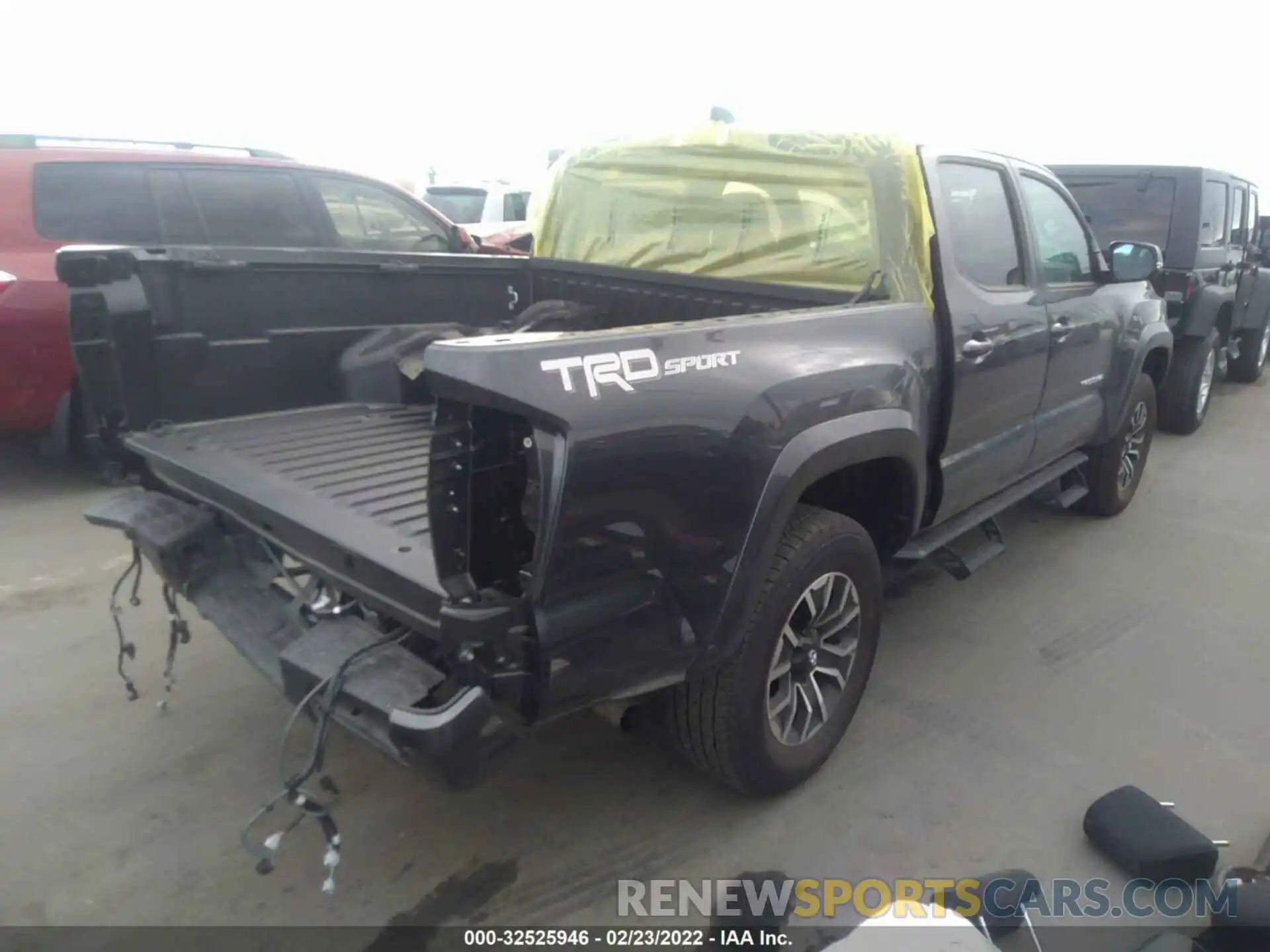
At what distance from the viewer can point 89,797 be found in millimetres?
2852

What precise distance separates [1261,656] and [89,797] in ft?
14.2

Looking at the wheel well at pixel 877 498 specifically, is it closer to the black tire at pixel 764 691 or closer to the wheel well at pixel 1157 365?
the black tire at pixel 764 691

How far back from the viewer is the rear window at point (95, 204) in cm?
537

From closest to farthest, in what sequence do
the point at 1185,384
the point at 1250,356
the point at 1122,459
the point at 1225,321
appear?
1. the point at 1122,459
2. the point at 1185,384
3. the point at 1225,321
4. the point at 1250,356

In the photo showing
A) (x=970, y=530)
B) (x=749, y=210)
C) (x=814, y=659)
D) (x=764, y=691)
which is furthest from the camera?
(x=970, y=530)

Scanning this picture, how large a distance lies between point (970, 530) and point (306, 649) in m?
2.79

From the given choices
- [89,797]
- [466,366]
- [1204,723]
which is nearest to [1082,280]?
[1204,723]

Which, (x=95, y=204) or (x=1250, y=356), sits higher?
(x=95, y=204)

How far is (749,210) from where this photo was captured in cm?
360

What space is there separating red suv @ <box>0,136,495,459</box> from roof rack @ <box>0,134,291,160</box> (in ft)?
0.04

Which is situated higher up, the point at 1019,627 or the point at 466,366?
the point at 466,366

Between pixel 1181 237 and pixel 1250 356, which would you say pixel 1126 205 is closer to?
pixel 1181 237

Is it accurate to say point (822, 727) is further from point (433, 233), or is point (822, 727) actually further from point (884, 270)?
point (433, 233)

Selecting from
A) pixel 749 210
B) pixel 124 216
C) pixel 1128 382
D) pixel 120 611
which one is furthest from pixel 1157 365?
pixel 124 216
